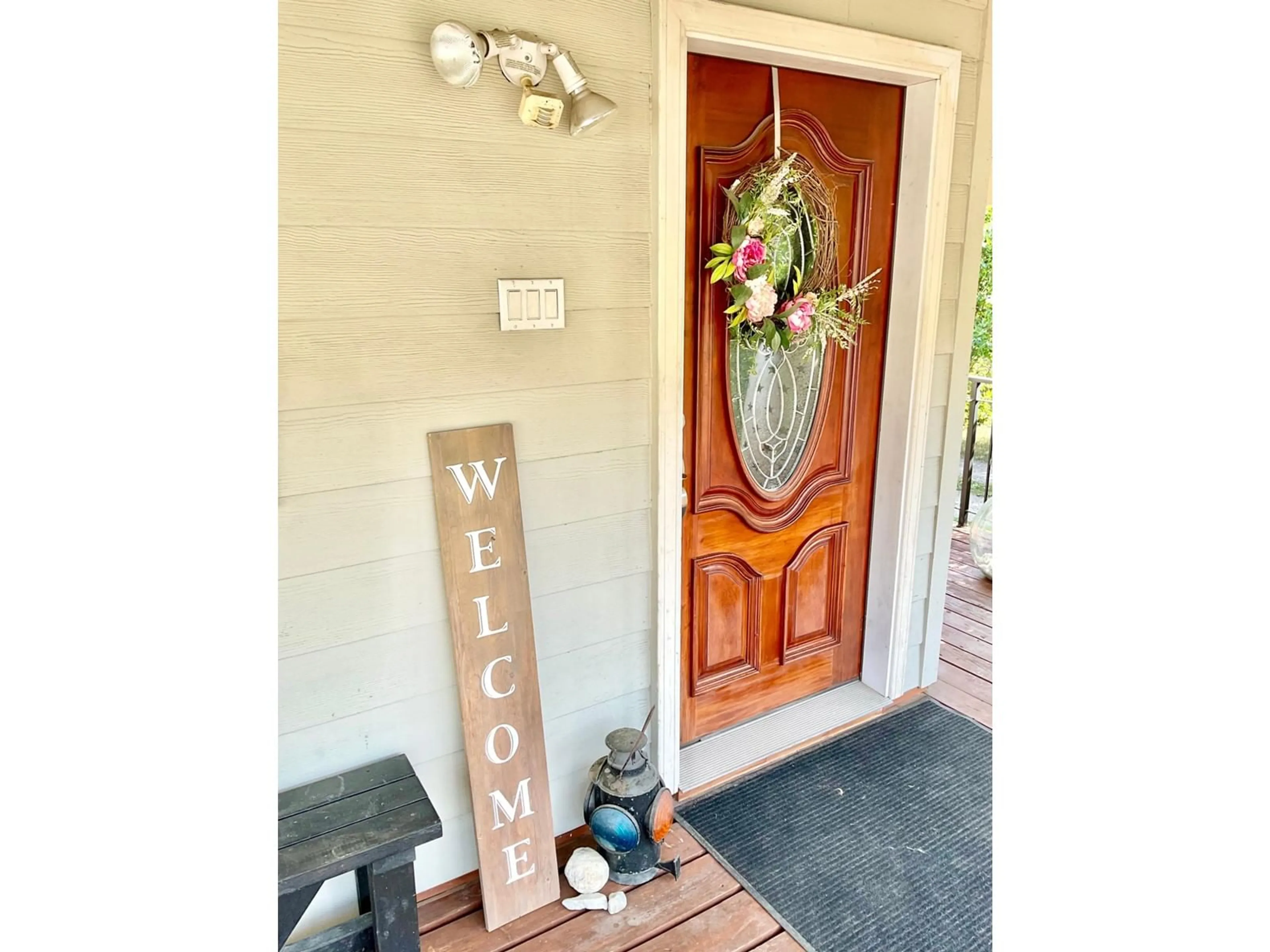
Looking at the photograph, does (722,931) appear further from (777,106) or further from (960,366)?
(777,106)

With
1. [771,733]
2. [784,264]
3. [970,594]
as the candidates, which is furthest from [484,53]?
[970,594]

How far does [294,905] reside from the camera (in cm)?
140

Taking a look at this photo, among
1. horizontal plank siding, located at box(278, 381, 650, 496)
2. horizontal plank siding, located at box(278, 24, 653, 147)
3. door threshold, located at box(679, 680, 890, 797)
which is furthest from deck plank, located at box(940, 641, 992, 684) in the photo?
horizontal plank siding, located at box(278, 24, 653, 147)

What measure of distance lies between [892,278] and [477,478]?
1.46 metres

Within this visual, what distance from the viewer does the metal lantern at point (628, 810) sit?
1.82 metres

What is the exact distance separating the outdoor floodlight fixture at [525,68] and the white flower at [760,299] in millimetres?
581

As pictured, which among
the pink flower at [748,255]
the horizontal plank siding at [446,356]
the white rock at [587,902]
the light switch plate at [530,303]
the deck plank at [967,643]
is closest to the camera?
the horizontal plank siding at [446,356]

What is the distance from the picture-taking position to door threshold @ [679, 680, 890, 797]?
2.30 metres

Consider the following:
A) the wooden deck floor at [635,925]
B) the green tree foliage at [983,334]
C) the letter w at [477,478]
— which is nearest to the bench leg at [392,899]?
the wooden deck floor at [635,925]

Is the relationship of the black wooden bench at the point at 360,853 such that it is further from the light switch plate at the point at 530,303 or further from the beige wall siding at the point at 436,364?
the light switch plate at the point at 530,303
